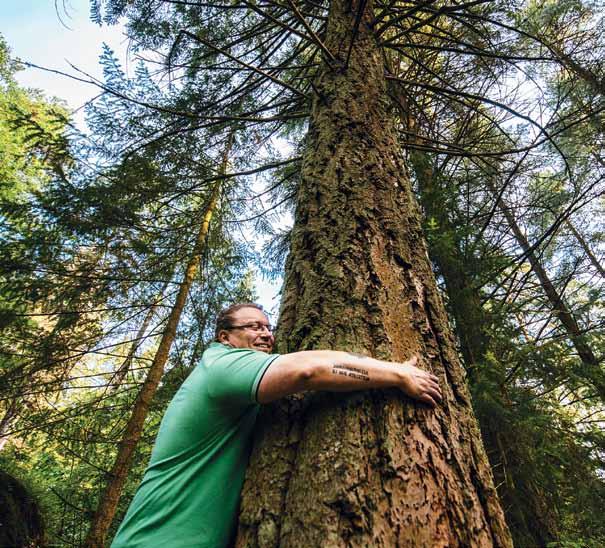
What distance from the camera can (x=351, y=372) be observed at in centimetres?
103

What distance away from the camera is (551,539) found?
9.51 ft

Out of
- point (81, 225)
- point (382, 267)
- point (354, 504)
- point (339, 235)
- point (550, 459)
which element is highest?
point (81, 225)

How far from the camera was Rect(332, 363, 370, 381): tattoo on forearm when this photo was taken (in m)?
1.03

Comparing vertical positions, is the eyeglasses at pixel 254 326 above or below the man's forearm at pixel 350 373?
above

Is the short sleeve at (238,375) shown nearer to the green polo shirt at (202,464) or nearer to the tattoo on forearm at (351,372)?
the green polo shirt at (202,464)

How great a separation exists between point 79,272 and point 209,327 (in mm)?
2233

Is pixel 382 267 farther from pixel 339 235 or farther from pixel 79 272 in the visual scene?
pixel 79 272

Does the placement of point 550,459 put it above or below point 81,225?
below

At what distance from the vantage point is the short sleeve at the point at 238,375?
1.14 metres

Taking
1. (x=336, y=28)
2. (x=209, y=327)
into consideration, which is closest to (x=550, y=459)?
(x=336, y=28)

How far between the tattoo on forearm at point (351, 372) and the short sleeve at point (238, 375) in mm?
216

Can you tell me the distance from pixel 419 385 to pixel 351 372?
0.22m

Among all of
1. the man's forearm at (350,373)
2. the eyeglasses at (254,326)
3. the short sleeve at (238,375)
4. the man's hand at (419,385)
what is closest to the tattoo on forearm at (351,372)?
the man's forearm at (350,373)

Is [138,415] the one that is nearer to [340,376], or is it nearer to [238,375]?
[238,375]
